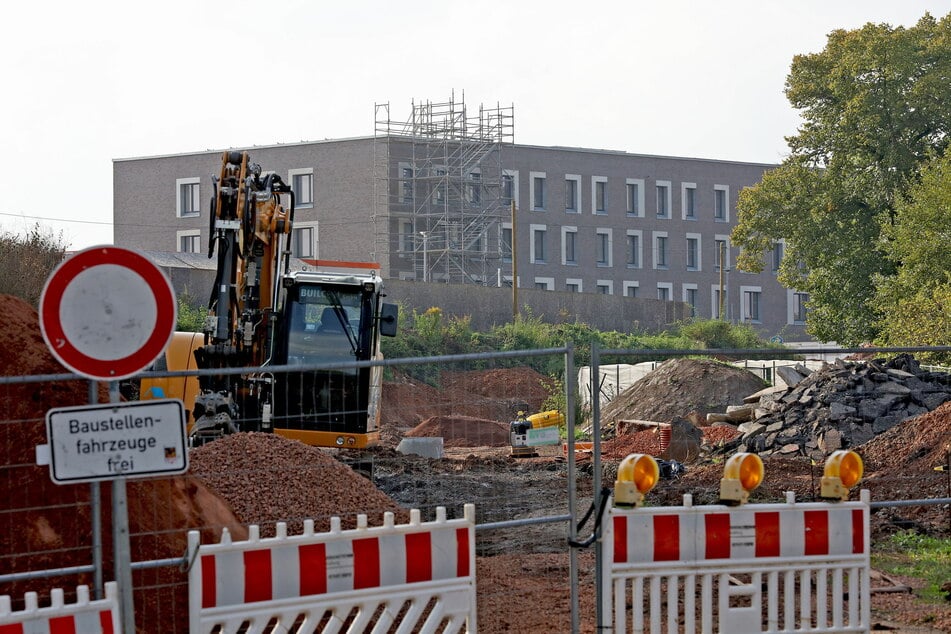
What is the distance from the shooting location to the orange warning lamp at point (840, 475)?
812 centimetres

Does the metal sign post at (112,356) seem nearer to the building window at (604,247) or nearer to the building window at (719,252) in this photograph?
the building window at (604,247)

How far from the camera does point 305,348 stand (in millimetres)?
18609

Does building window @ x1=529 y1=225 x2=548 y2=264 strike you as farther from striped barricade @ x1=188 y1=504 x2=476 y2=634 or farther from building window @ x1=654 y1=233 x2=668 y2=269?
striped barricade @ x1=188 y1=504 x2=476 y2=634

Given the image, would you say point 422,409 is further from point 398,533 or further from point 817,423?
point 817,423

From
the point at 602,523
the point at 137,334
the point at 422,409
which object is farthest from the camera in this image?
the point at 422,409

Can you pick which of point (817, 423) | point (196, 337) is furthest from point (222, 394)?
point (817, 423)

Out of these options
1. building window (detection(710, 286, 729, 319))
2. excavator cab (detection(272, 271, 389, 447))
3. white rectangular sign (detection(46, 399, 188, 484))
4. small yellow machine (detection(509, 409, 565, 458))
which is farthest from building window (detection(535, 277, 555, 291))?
white rectangular sign (detection(46, 399, 188, 484))

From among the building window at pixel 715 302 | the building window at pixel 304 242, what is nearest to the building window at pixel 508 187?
the building window at pixel 304 242

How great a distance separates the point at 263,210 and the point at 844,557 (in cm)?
1033

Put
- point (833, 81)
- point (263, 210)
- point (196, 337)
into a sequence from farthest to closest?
point (833, 81) < point (196, 337) < point (263, 210)

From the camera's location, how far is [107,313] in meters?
6.12

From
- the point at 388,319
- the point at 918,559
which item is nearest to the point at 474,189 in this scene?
the point at 388,319

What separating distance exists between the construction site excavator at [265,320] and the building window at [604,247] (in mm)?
58241

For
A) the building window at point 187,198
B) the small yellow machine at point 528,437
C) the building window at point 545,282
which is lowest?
the small yellow machine at point 528,437
